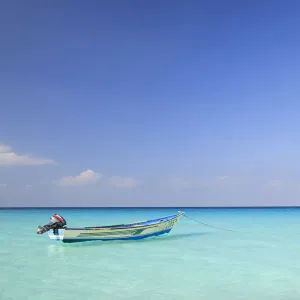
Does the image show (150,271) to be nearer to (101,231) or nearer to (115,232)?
(101,231)

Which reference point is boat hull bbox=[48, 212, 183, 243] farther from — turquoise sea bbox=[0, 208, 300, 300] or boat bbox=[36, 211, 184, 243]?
turquoise sea bbox=[0, 208, 300, 300]

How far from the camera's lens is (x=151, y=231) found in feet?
59.9

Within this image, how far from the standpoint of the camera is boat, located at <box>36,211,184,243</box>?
1568 centimetres

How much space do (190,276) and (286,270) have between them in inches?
117

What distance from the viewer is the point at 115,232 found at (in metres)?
17.0

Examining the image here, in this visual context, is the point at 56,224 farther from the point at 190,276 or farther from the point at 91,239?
the point at 190,276

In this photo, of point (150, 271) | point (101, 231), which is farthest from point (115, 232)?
point (150, 271)

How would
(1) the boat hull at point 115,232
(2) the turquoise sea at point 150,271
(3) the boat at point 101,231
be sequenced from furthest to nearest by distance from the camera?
(1) the boat hull at point 115,232 < (3) the boat at point 101,231 < (2) the turquoise sea at point 150,271

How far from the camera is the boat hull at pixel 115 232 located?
51.9 feet

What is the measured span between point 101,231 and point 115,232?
0.73 m

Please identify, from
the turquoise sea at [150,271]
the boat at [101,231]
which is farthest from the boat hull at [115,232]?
the turquoise sea at [150,271]

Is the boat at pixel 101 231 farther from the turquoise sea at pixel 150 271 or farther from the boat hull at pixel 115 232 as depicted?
the turquoise sea at pixel 150 271

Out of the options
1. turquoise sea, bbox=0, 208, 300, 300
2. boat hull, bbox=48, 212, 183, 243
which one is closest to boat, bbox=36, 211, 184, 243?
boat hull, bbox=48, 212, 183, 243

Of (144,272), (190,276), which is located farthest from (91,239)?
(190,276)
